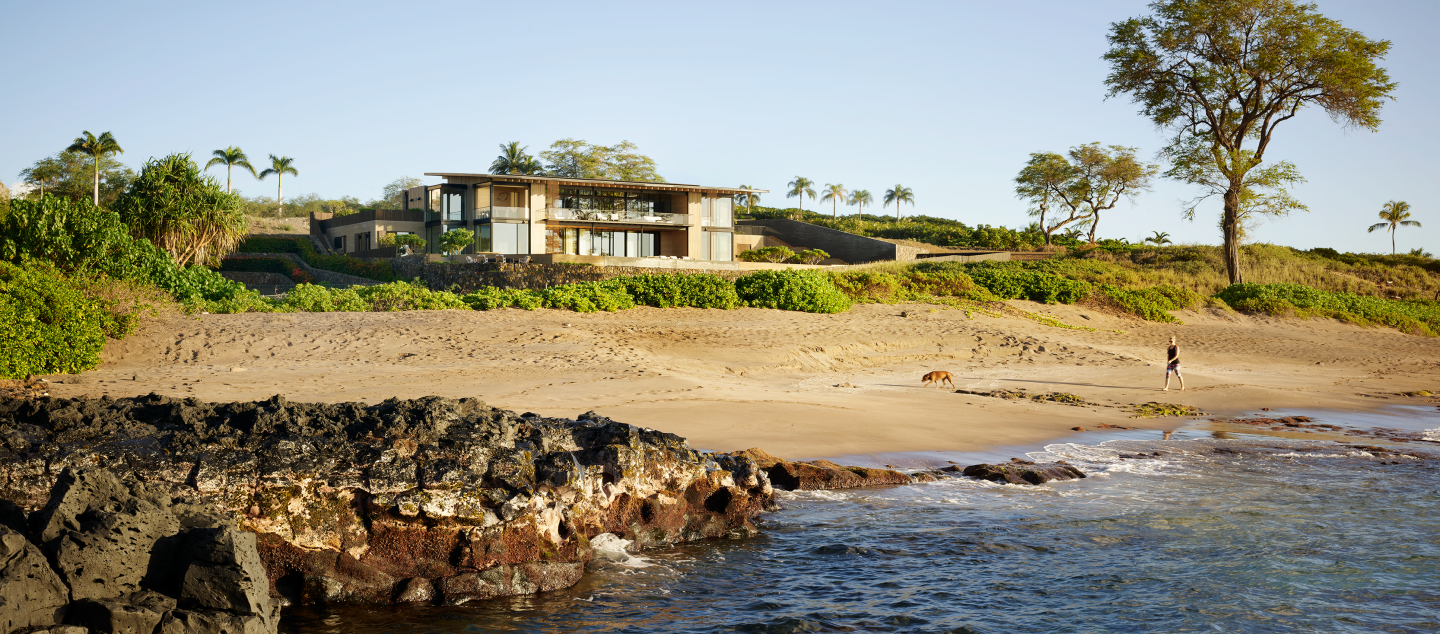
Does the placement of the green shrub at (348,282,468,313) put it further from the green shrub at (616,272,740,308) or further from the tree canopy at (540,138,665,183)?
the tree canopy at (540,138,665,183)

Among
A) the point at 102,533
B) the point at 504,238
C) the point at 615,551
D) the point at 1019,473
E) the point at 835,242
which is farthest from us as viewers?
the point at 835,242

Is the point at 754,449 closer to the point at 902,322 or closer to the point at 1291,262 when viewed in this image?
the point at 902,322

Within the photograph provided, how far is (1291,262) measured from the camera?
46.1m

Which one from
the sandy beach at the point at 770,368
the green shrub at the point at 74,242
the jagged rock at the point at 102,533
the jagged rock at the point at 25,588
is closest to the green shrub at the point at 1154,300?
the sandy beach at the point at 770,368

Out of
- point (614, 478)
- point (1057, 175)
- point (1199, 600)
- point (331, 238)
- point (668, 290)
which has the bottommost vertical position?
point (1199, 600)

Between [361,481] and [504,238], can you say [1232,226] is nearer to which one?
[504,238]

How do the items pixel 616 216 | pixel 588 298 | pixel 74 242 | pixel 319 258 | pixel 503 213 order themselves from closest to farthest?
pixel 74 242
pixel 588 298
pixel 503 213
pixel 616 216
pixel 319 258

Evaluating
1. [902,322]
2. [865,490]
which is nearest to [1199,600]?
[865,490]

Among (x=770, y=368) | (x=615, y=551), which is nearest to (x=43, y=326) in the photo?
(x=615, y=551)

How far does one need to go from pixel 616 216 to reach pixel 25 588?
142 feet

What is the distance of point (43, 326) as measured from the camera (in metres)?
15.3

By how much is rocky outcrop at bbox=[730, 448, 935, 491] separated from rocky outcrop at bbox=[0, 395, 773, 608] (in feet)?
10.1

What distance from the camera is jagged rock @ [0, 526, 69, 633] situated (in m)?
4.43

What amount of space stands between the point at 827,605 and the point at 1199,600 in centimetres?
303
